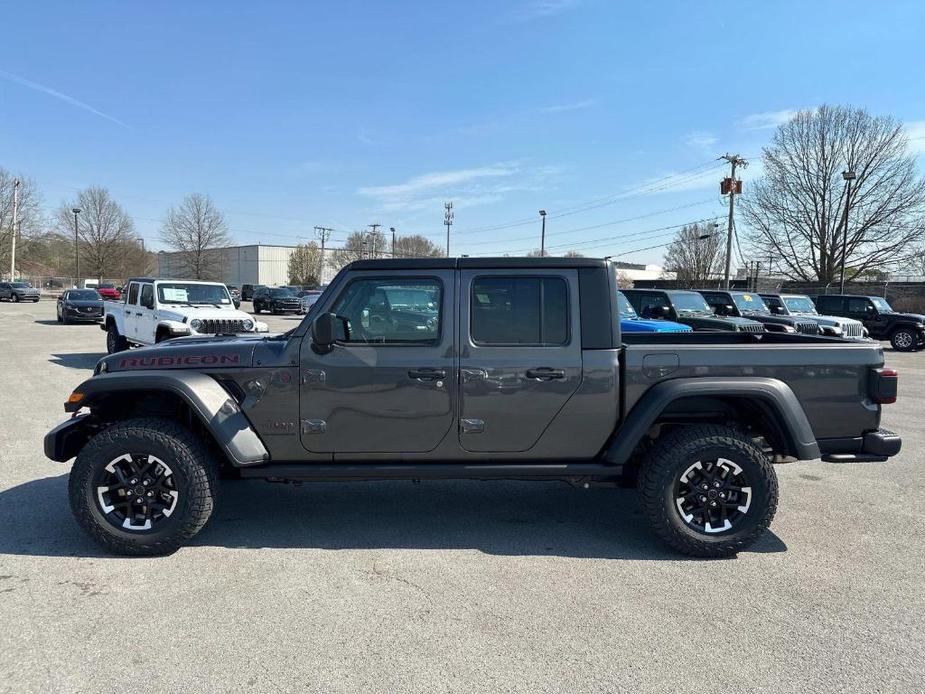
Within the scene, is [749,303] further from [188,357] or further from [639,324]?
[188,357]

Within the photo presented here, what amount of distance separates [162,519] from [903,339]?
23291mm

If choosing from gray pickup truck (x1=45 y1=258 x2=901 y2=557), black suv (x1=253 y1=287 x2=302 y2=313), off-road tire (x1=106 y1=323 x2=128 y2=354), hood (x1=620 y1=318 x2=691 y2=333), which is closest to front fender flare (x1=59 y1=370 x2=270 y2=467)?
gray pickup truck (x1=45 y1=258 x2=901 y2=557)

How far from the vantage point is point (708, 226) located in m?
69.3

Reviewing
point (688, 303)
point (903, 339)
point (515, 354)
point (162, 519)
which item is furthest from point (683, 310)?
point (162, 519)

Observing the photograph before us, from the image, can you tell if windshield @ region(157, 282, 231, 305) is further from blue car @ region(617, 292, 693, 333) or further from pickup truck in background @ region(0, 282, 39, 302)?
pickup truck in background @ region(0, 282, 39, 302)

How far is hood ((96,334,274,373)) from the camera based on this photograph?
13.3ft

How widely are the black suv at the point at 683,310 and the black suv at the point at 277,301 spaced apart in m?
25.9

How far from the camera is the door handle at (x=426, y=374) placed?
3.99 meters

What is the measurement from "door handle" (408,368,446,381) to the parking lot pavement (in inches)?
45.7

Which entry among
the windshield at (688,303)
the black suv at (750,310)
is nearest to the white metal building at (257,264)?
the black suv at (750,310)

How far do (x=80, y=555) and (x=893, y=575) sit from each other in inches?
201

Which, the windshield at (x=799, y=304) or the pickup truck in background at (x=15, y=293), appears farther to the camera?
the pickup truck in background at (x=15, y=293)

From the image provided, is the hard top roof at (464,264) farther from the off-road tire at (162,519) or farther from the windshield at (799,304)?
the windshield at (799,304)

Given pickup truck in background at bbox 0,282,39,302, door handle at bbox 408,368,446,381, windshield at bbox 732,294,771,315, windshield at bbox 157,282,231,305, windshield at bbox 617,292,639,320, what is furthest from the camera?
pickup truck in background at bbox 0,282,39,302
